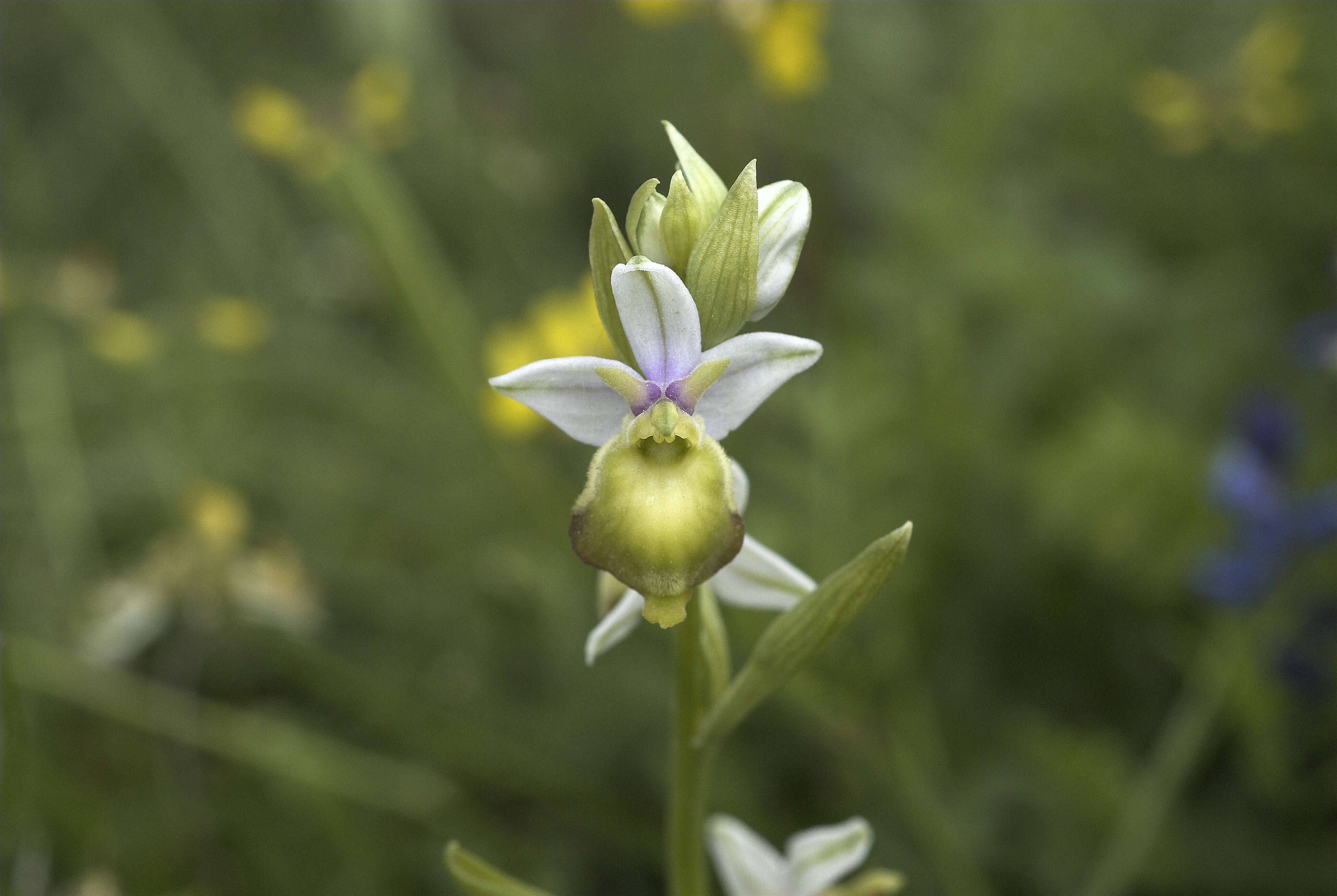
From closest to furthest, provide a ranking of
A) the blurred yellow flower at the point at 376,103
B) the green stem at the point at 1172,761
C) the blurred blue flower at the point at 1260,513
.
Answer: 1. the green stem at the point at 1172,761
2. the blurred blue flower at the point at 1260,513
3. the blurred yellow flower at the point at 376,103

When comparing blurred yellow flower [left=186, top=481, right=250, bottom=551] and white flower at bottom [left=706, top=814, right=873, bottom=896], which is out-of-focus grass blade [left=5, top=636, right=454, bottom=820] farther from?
white flower at bottom [left=706, top=814, right=873, bottom=896]

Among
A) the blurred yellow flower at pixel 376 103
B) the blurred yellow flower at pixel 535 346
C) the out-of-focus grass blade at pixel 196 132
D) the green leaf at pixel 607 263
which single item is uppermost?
the out-of-focus grass blade at pixel 196 132

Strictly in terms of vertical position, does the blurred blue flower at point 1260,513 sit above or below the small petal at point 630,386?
above

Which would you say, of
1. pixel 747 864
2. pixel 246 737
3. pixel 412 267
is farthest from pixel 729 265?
pixel 412 267

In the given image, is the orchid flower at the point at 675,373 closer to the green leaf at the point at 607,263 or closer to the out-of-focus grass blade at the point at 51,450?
the green leaf at the point at 607,263

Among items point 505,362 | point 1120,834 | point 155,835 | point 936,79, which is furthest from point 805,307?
point 155,835

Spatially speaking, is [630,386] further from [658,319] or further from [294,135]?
[294,135]

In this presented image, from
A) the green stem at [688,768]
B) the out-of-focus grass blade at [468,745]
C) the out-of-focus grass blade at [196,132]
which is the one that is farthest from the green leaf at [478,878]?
the out-of-focus grass blade at [196,132]
